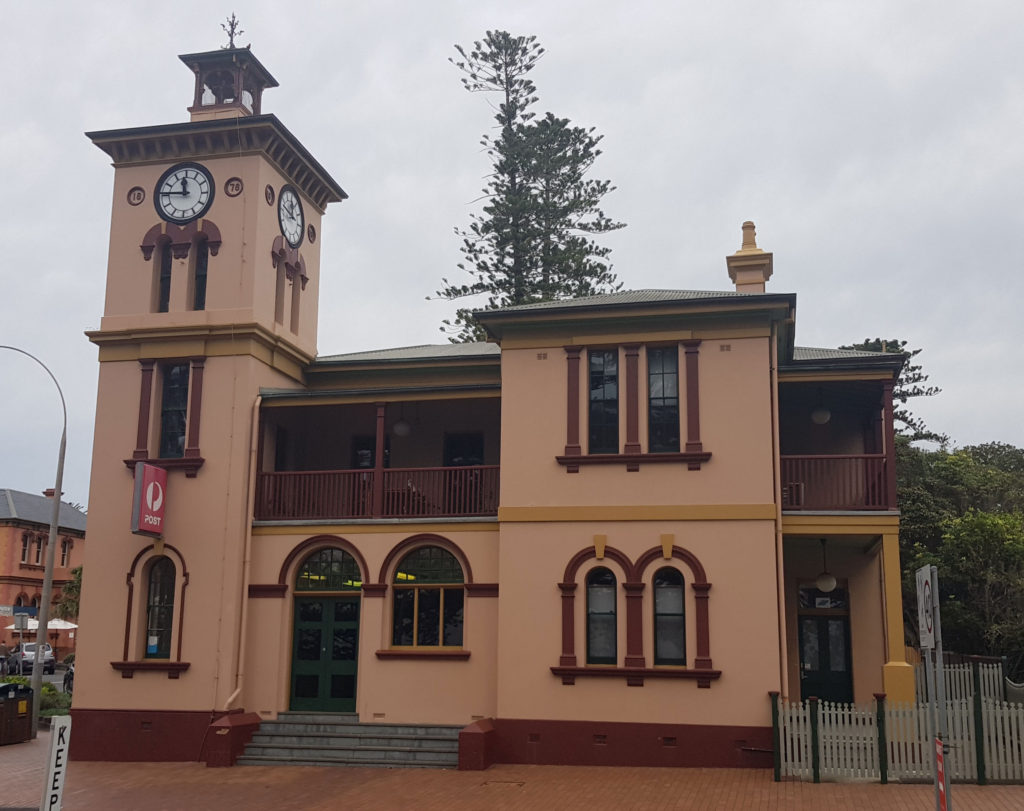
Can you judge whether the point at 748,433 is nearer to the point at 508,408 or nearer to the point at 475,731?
the point at 508,408

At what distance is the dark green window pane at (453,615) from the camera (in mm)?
20109

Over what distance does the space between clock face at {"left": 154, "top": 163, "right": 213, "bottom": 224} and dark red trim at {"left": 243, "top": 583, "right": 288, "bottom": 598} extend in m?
7.48

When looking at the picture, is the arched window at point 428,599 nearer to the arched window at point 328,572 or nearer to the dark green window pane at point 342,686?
the arched window at point 328,572

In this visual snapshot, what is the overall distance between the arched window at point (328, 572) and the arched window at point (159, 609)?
2419 mm

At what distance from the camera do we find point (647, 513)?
18812mm

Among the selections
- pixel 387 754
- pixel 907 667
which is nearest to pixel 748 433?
pixel 907 667

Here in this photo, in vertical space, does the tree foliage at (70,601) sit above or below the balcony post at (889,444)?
below

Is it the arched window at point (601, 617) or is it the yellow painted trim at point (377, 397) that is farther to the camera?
the yellow painted trim at point (377, 397)

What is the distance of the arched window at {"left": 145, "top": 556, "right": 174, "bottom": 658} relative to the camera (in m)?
20.6

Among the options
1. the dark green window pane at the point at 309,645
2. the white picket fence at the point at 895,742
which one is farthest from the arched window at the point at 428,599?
the white picket fence at the point at 895,742

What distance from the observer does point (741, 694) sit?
58.5ft

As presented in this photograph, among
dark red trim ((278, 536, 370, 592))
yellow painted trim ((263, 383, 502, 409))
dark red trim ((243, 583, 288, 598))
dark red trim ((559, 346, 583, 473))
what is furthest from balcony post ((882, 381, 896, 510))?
dark red trim ((243, 583, 288, 598))

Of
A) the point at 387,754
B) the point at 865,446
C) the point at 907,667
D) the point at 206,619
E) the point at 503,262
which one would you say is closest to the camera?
the point at 907,667

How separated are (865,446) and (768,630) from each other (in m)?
5.66
